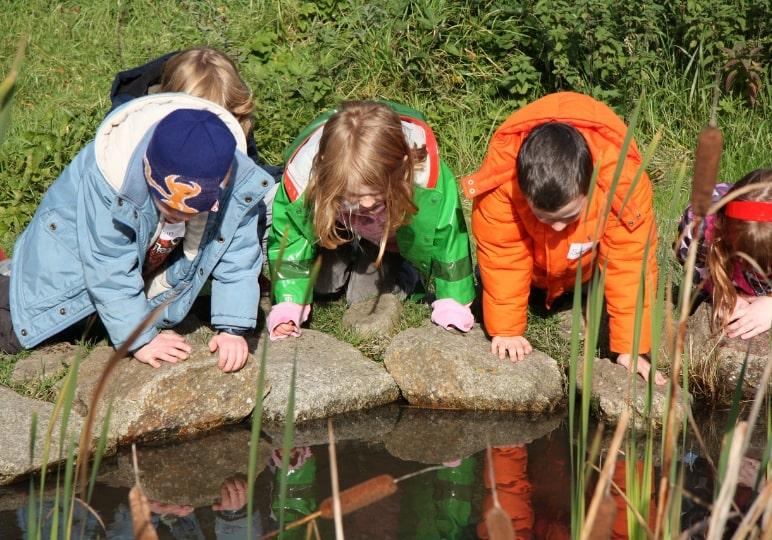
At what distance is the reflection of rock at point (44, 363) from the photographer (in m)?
3.39

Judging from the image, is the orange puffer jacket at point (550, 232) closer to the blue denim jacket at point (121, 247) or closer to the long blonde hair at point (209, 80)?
the blue denim jacket at point (121, 247)

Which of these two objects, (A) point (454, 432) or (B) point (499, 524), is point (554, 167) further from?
(B) point (499, 524)

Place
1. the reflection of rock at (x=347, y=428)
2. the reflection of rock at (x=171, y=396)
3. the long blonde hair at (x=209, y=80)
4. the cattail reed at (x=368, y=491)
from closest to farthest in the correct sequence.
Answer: the cattail reed at (x=368, y=491)
the reflection of rock at (x=171, y=396)
the reflection of rock at (x=347, y=428)
the long blonde hair at (x=209, y=80)

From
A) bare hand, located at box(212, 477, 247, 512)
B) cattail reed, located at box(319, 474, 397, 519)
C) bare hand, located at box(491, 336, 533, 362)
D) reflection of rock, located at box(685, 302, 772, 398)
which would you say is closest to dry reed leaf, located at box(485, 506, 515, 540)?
cattail reed, located at box(319, 474, 397, 519)

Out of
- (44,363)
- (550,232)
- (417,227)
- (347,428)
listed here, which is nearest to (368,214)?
(417,227)

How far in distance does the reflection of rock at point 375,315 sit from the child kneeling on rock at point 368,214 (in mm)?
62

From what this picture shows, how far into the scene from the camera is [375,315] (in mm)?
3906

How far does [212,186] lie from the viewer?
2.92m

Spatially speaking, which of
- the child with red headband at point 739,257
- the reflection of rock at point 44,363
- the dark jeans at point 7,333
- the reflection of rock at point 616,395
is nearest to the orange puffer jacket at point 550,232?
the reflection of rock at point 616,395

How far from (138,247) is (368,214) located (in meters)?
0.78

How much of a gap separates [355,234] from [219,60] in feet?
2.75

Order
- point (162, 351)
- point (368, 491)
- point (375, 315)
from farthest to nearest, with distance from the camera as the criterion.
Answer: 1. point (375, 315)
2. point (162, 351)
3. point (368, 491)

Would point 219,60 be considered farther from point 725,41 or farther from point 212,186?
point 725,41

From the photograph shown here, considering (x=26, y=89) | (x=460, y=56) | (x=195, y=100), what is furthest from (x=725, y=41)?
(x=26, y=89)
